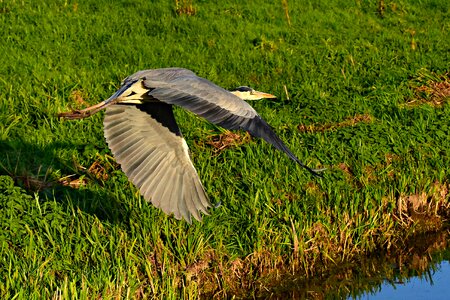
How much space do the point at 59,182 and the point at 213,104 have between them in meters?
2.18

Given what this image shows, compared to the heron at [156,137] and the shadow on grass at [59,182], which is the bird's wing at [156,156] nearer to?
the heron at [156,137]

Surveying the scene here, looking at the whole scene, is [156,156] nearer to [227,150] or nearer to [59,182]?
[59,182]

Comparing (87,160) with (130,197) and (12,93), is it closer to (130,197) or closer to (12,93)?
(130,197)

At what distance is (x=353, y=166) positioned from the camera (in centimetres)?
769

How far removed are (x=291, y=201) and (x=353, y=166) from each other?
2.91 feet

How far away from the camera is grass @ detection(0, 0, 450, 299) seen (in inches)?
238

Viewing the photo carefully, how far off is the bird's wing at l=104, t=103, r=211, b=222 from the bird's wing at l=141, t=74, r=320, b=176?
373 millimetres

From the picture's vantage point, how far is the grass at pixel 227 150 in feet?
19.8

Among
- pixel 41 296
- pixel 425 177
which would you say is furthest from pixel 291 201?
pixel 41 296

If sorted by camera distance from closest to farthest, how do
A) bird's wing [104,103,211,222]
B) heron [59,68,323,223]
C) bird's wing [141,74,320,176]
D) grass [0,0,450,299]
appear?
bird's wing [141,74,320,176]
heron [59,68,323,223]
bird's wing [104,103,211,222]
grass [0,0,450,299]

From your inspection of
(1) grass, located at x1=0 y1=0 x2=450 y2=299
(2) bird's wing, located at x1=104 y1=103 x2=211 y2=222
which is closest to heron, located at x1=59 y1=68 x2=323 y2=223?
(2) bird's wing, located at x1=104 y1=103 x2=211 y2=222

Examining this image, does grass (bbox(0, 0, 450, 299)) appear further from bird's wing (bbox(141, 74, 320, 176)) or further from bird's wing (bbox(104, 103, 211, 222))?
bird's wing (bbox(141, 74, 320, 176))

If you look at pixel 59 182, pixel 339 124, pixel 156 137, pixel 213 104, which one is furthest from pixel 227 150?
pixel 213 104

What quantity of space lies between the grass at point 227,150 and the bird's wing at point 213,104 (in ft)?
3.80
